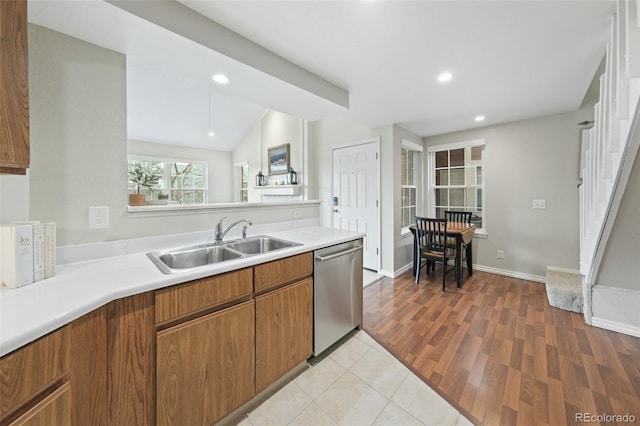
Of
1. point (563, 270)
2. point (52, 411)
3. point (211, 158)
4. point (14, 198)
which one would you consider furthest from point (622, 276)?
point (211, 158)

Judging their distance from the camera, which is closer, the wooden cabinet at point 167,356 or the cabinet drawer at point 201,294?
the wooden cabinet at point 167,356

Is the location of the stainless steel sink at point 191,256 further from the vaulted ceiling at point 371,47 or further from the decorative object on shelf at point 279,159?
the decorative object on shelf at point 279,159

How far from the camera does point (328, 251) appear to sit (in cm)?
191

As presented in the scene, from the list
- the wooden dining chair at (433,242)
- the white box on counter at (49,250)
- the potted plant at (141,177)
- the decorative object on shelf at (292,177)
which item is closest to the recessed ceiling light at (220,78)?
the white box on counter at (49,250)

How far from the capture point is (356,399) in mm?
1551

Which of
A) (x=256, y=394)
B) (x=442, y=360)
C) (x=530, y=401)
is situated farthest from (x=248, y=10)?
(x=530, y=401)

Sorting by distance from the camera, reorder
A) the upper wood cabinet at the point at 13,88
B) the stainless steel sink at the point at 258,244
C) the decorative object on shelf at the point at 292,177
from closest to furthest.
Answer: the upper wood cabinet at the point at 13,88 < the stainless steel sink at the point at 258,244 < the decorative object on shelf at the point at 292,177

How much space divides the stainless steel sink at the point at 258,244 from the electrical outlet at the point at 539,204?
3682 mm

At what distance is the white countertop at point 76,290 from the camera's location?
715mm

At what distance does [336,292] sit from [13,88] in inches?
80.2

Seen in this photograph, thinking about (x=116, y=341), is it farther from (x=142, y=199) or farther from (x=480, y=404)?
(x=480, y=404)

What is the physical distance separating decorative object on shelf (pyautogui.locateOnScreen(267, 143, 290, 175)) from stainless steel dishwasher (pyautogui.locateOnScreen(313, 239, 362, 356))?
317 cm

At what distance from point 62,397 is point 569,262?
4.85 meters

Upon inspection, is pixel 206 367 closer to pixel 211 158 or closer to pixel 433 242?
pixel 433 242
